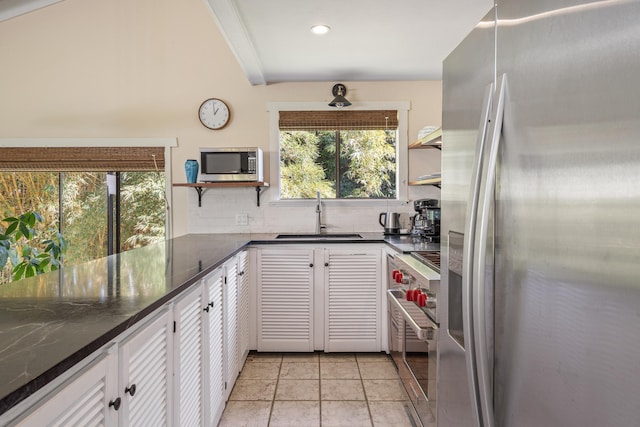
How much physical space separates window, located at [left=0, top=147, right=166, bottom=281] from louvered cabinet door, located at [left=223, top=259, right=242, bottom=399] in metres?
1.61

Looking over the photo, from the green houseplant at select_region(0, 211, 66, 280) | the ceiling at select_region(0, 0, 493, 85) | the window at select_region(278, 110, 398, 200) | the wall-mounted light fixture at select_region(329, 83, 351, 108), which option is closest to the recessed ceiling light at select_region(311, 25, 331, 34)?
the ceiling at select_region(0, 0, 493, 85)

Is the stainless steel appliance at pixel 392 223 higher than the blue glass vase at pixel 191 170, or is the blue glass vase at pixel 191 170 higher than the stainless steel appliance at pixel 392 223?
the blue glass vase at pixel 191 170

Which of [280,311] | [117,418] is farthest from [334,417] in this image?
[117,418]

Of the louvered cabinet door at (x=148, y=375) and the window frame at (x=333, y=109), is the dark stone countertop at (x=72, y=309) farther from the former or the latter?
the window frame at (x=333, y=109)

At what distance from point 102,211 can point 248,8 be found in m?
2.50

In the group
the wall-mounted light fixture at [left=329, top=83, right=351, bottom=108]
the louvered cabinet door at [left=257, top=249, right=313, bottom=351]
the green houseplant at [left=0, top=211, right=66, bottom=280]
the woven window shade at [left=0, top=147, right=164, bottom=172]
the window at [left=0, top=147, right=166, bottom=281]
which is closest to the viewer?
the green houseplant at [left=0, top=211, right=66, bottom=280]

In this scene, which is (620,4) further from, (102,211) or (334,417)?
(102,211)

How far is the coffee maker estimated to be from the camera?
111 inches

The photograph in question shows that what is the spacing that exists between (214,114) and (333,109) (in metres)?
1.09

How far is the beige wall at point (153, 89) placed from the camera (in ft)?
12.2

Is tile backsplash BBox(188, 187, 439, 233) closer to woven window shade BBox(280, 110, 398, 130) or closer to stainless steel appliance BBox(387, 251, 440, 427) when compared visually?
woven window shade BBox(280, 110, 398, 130)

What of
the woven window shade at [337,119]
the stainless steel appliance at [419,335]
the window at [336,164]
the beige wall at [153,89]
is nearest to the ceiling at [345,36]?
the beige wall at [153,89]

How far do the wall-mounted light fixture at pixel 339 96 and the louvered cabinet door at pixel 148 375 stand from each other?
2695 millimetres

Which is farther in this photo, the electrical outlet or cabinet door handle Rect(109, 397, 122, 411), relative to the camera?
the electrical outlet
